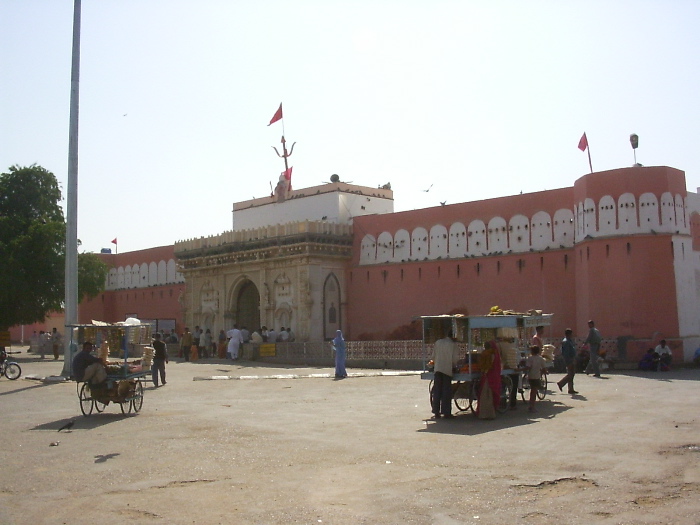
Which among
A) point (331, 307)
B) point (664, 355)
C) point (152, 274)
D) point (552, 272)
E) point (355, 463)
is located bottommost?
point (355, 463)

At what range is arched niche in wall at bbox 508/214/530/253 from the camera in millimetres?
23484

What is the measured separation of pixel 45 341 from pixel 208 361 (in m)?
10.4

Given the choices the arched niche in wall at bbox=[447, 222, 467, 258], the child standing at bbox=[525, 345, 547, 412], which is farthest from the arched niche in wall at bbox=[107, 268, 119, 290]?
the child standing at bbox=[525, 345, 547, 412]

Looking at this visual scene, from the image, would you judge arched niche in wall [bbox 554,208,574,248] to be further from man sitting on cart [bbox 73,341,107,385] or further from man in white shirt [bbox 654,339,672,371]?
man sitting on cart [bbox 73,341,107,385]

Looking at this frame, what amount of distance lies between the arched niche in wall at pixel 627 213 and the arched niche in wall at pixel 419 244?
726 cm

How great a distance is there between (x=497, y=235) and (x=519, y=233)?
782 mm

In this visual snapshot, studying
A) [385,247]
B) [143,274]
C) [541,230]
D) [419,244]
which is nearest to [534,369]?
[541,230]

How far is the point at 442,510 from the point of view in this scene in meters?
6.11

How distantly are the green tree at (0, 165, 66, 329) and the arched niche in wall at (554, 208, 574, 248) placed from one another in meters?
18.7

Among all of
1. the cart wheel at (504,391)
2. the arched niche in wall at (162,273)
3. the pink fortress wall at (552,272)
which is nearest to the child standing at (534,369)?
the cart wheel at (504,391)

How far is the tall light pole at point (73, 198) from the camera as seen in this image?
18594 millimetres

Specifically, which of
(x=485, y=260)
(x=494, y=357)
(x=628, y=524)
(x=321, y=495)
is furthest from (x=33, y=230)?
(x=628, y=524)

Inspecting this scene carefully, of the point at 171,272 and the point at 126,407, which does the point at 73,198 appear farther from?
the point at 171,272

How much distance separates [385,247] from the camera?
90.4 feet
